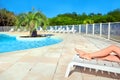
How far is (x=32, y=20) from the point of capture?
16750 millimetres

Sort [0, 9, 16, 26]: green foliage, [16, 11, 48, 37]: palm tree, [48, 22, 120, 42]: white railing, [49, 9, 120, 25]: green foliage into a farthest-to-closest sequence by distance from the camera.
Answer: [49, 9, 120, 25]: green foliage < [0, 9, 16, 26]: green foliage < [16, 11, 48, 37]: palm tree < [48, 22, 120, 42]: white railing

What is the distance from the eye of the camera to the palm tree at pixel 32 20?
54.9ft

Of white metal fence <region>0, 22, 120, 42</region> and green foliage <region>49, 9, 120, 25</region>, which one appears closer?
white metal fence <region>0, 22, 120, 42</region>

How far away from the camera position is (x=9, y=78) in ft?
13.6

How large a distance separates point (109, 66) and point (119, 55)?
51 cm

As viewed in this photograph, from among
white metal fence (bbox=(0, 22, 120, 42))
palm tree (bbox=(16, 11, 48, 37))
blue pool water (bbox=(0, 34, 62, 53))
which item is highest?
palm tree (bbox=(16, 11, 48, 37))

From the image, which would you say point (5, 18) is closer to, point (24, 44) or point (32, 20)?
point (32, 20)

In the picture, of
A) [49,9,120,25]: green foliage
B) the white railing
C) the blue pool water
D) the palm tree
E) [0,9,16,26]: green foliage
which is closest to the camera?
the blue pool water

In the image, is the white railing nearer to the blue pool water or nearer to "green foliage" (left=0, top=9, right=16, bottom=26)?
the blue pool water

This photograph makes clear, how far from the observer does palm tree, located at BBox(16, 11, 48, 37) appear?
16.7 m

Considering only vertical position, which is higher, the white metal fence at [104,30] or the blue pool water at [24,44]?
the white metal fence at [104,30]

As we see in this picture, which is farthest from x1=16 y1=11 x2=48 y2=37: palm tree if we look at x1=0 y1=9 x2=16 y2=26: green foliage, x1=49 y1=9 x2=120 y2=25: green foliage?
x1=0 y1=9 x2=16 y2=26: green foliage

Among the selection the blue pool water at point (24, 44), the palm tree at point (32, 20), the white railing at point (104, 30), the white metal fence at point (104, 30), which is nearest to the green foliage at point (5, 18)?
A: the white metal fence at point (104, 30)

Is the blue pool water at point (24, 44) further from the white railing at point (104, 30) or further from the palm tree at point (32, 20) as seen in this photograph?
the white railing at point (104, 30)
